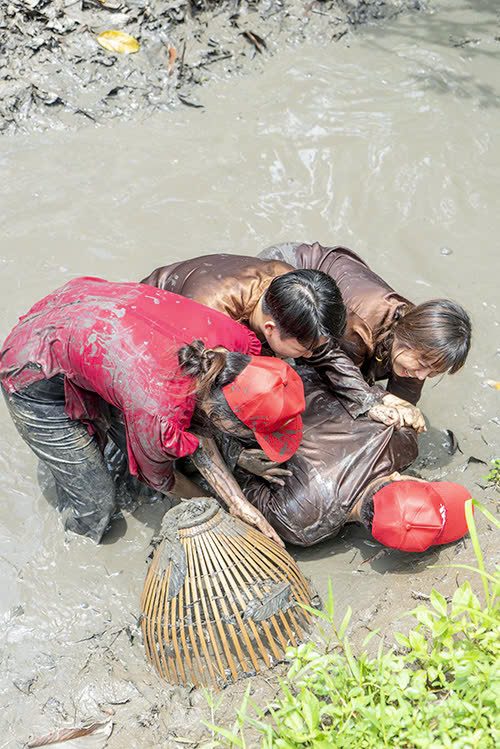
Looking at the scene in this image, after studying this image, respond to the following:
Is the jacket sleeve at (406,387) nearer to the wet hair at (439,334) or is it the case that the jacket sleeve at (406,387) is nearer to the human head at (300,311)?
the wet hair at (439,334)

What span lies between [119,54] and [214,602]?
500 centimetres

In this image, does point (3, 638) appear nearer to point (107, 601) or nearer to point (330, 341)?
point (107, 601)

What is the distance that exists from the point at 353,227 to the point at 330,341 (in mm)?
2031

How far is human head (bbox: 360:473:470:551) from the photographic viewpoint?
3.04 metres

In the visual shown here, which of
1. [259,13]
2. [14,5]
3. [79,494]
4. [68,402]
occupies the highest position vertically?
[259,13]

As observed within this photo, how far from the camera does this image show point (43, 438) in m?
3.28

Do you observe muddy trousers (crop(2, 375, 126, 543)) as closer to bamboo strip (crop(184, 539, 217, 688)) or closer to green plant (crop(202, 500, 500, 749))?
bamboo strip (crop(184, 539, 217, 688))

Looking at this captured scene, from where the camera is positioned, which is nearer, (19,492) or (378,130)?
(19,492)

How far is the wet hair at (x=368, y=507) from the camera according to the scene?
3.24 meters

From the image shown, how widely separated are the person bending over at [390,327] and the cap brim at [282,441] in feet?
2.45

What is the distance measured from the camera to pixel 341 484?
338cm

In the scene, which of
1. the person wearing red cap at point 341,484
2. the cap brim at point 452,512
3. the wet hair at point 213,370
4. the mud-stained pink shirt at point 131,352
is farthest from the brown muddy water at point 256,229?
the wet hair at point 213,370

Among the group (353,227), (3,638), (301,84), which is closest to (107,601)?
(3,638)

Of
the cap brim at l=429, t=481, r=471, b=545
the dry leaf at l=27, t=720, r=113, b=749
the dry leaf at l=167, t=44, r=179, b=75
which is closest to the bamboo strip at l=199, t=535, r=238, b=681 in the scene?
the dry leaf at l=27, t=720, r=113, b=749
